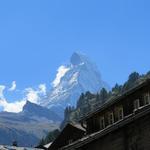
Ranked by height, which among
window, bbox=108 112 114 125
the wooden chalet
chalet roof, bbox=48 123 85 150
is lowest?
the wooden chalet

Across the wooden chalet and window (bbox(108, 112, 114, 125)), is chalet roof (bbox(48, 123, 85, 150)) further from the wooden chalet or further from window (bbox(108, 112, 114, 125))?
the wooden chalet

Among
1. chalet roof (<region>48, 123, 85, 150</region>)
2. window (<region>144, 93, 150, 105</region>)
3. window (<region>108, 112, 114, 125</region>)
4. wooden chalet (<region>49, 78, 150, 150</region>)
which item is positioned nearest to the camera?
wooden chalet (<region>49, 78, 150, 150</region>)

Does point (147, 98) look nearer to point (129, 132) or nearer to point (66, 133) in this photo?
point (129, 132)

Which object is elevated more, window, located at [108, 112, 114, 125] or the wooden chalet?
window, located at [108, 112, 114, 125]

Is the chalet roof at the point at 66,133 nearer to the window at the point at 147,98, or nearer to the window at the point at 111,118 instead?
the window at the point at 111,118

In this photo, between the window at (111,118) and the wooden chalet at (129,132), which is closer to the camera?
the wooden chalet at (129,132)

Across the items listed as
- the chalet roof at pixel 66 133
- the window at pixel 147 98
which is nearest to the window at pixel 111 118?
the window at pixel 147 98

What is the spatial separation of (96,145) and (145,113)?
5.81 metres

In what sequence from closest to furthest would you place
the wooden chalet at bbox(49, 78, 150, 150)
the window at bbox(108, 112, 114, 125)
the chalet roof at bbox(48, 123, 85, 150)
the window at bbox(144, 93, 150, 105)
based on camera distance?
1. the wooden chalet at bbox(49, 78, 150, 150)
2. the window at bbox(144, 93, 150, 105)
3. the window at bbox(108, 112, 114, 125)
4. the chalet roof at bbox(48, 123, 85, 150)

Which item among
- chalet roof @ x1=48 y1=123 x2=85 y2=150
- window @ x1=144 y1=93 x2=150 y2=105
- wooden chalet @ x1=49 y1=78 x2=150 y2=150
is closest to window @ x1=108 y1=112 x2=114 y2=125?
wooden chalet @ x1=49 y1=78 x2=150 y2=150

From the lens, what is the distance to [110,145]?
34.0m

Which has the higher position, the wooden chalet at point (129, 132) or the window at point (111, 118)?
the window at point (111, 118)

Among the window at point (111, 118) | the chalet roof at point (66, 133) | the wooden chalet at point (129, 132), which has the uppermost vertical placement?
the chalet roof at point (66, 133)

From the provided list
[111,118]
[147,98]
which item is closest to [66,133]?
[111,118]
